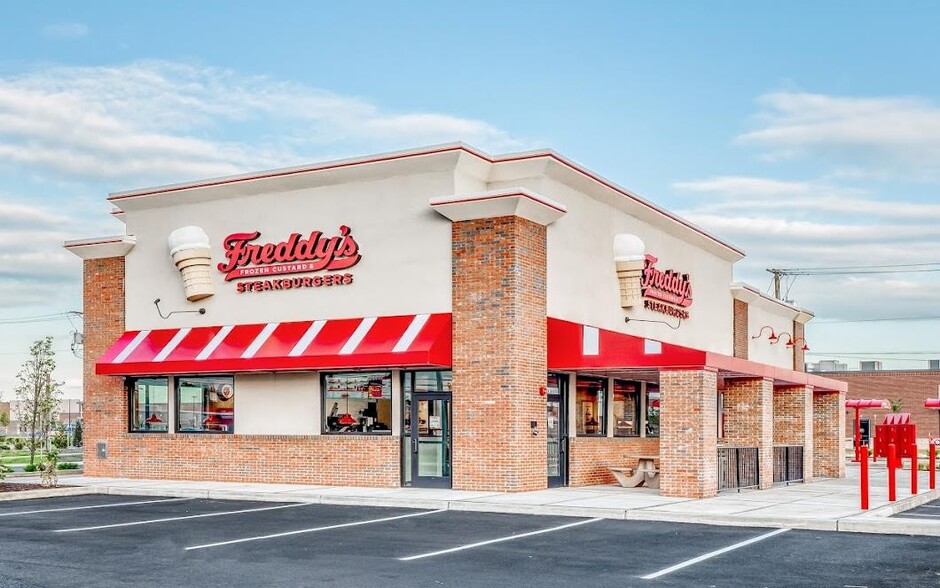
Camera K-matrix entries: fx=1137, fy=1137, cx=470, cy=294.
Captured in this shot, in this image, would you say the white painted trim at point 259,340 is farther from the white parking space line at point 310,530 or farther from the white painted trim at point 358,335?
the white parking space line at point 310,530

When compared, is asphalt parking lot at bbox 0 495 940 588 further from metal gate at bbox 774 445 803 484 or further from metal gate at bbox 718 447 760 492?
metal gate at bbox 774 445 803 484

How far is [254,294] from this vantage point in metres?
27.0

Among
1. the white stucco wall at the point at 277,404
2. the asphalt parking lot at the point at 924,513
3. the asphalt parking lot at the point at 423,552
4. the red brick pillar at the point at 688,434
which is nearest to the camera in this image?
the asphalt parking lot at the point at 423,552

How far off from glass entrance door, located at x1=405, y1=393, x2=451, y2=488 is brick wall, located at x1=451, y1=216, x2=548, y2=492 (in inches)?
26.8

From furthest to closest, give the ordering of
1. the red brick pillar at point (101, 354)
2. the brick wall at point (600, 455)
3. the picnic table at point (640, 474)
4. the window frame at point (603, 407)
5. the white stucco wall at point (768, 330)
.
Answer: the white stucco wall at point (768, 330)
the red brick pillar at point (101, 354)
the window frame at point (603, 407)
the brick wall at point (600, 455)
the picnic table at point (640, 474)

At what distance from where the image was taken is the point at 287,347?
25.5 metres

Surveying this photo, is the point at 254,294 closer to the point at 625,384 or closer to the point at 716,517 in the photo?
the point at 625,384

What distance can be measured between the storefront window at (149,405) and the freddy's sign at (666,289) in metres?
12.3

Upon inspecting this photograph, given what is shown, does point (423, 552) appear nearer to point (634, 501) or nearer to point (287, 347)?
point (634, 501)

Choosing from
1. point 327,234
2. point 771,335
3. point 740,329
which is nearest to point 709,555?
point 327,234

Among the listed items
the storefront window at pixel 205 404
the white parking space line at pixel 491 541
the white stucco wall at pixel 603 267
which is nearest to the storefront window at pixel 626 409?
the white stucco wall at pixel 603 267

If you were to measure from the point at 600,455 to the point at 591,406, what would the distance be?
3.83 feet

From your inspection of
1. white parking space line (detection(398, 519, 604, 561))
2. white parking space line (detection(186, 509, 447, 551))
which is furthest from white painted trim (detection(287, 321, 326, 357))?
white parking space line (detection(398, 519, 604, 561))

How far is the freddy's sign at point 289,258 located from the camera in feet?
84.3
